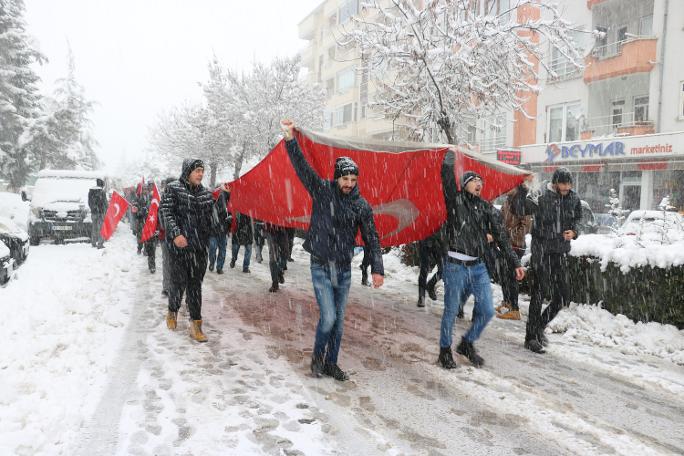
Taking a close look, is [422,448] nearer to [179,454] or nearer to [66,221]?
[179,454]

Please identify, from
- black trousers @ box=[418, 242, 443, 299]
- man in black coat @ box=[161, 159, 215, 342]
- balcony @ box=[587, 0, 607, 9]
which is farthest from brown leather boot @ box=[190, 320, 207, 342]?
balcony @ box=[587, 0, 607, 9]

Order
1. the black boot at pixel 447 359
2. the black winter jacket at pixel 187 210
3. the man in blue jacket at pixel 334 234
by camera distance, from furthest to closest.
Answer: the black winter jacket at pixel 187 210 → the black boot at pixel 447 359 → the man in blue jacket at pixel 334 234

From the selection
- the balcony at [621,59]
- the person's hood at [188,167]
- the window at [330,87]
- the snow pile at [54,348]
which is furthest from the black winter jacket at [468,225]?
the window at [330,87]

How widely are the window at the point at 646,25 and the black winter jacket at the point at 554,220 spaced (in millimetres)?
19572

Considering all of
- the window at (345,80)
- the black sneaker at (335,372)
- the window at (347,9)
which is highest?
the window at (347,9)

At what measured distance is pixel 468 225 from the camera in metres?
4.91

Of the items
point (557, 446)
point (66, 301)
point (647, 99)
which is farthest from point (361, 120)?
point (557, 446)

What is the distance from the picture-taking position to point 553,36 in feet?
37.9

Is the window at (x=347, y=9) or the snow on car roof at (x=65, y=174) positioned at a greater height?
the window at (x=347, y=9)

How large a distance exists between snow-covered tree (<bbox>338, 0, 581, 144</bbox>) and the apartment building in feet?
19.8

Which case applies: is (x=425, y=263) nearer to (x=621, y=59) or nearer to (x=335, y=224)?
(x=335, y=224)

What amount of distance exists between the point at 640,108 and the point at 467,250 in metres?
21.1

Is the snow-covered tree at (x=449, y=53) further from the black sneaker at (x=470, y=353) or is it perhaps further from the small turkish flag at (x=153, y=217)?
the black sneaker at (x=470, y=353)

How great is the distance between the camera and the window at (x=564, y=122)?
2377 centimetres
